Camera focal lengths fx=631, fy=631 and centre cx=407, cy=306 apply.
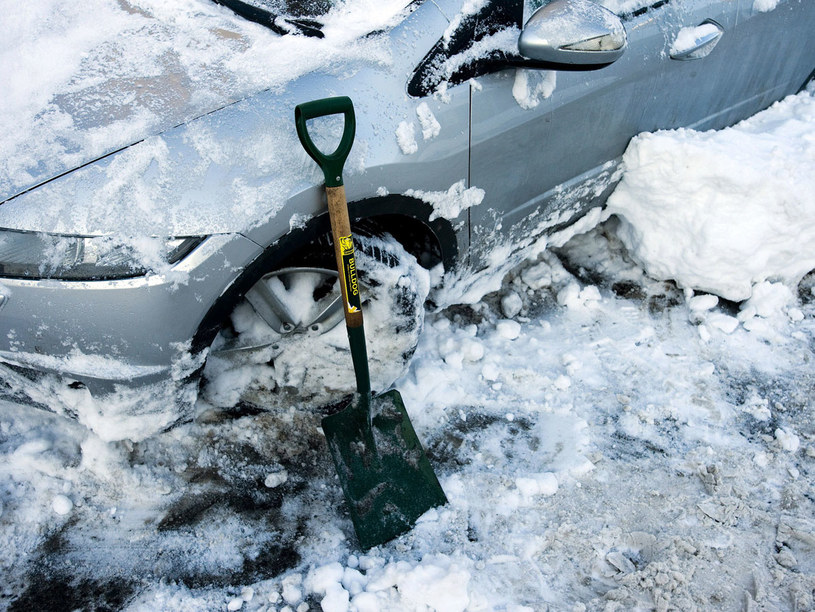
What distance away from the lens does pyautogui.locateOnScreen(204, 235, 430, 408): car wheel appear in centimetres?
210

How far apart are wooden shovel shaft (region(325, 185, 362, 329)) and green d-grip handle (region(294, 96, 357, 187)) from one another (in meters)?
0.05

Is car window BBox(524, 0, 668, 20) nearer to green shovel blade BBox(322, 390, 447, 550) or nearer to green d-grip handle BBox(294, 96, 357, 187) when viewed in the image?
green d-grip handle BBox(294, 96, 357, 187)

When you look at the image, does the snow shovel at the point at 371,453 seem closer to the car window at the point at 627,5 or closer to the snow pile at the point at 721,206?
the car window at the point at 627,5

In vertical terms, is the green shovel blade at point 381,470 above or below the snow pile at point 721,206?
below

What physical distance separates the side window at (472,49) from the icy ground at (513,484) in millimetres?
954

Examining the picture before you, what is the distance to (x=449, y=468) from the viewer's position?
234 centimetres

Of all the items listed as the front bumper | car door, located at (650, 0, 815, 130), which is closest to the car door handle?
car door, located at (650, 0, 815, 130)

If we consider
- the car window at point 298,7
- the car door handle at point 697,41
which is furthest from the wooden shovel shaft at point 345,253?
the car door handle at point 697,41

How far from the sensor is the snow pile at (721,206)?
2.78 metres

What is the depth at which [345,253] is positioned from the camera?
189 centimetres

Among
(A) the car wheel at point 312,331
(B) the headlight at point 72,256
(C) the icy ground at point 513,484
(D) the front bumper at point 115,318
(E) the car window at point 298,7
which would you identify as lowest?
(C) the icy ground at point 513,484

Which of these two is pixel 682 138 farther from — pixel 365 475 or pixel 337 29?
pixel 365 475

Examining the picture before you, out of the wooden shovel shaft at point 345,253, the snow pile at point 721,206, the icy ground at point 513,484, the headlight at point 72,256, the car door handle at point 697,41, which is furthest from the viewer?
the snow pile at point 721,206

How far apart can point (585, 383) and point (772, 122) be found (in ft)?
6.25
